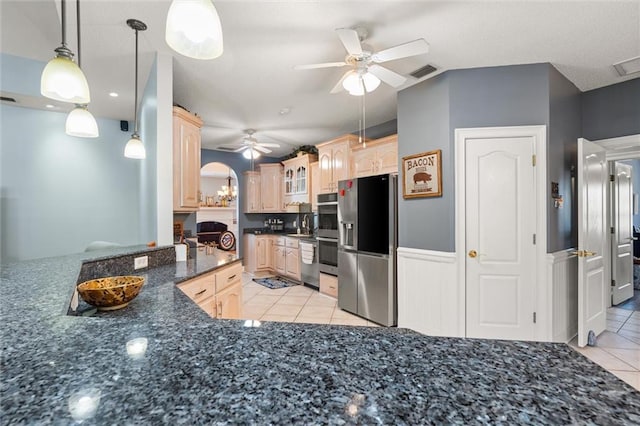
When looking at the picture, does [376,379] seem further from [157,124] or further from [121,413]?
[157,124]

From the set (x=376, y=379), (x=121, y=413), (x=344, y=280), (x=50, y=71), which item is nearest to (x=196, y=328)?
(x=121, y=413)

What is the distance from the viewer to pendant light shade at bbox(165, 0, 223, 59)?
980 mm

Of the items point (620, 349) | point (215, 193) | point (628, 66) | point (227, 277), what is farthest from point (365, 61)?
point (215, 193)

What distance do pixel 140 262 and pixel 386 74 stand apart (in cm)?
241

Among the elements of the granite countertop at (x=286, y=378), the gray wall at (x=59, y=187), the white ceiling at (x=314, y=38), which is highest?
A: the white ceiling at (x=314, y=38)

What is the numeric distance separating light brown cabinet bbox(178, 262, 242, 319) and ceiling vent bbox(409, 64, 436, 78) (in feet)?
8.18

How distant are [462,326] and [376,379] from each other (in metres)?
2.53

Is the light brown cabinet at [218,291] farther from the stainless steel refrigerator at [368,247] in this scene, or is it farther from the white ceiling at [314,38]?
the white ceiling at [314,38]

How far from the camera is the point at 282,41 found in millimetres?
2188

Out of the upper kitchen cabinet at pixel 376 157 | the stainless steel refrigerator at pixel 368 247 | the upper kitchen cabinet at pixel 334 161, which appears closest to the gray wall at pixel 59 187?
the upper kitchen cabinet at pixel 334 161

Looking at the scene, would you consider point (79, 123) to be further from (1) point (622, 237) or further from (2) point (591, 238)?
(1) point (622, 237)

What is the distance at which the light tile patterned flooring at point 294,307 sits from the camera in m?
3.41

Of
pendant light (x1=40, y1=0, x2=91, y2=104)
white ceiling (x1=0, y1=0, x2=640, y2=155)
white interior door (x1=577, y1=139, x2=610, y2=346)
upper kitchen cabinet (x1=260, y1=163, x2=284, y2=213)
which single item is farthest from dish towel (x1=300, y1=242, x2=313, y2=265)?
pendant light (x1=40, y1=0, x2=91, y2=104)

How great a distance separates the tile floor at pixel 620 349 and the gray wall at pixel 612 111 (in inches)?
81.6
